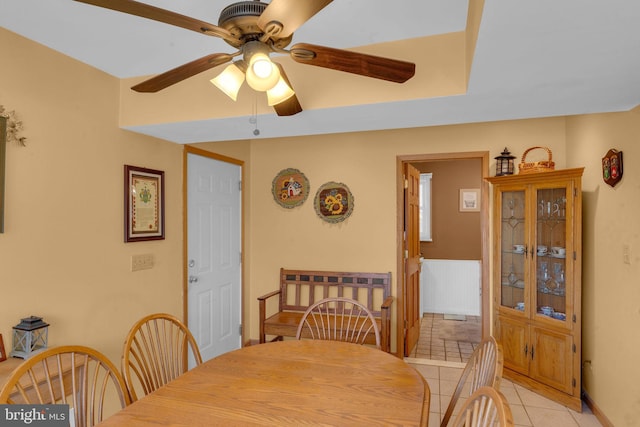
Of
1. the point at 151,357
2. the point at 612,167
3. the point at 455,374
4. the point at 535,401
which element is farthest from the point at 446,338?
the point at 151,357

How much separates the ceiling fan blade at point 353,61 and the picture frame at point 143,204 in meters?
1.70

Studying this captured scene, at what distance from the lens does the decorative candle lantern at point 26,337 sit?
71.7 inches

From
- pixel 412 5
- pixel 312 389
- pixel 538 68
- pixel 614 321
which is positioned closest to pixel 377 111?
pixel 412 5

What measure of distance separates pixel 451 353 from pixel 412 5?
3.34m

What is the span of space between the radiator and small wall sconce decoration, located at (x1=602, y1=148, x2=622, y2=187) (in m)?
2.84

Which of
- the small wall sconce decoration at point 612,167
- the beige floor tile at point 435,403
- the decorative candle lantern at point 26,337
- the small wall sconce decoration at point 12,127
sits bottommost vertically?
the beige floor tile at point 435,403

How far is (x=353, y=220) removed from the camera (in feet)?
12.3

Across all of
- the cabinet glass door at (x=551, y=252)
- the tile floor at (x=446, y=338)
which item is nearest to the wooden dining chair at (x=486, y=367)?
the cabinet glass door at (x=551, y=252)

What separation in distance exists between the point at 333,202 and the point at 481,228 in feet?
4.52

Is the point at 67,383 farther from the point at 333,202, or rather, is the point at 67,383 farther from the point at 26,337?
the point at 333,202

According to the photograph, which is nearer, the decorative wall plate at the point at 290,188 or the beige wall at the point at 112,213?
the beige wall at the point at 112,213

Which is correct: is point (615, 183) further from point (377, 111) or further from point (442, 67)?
point (377, 111)

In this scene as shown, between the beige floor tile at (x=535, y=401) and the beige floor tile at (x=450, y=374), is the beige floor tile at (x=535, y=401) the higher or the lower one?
the higher one

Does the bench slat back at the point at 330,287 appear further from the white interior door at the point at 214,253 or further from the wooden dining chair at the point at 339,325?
the white interior door at the point at 214,253
